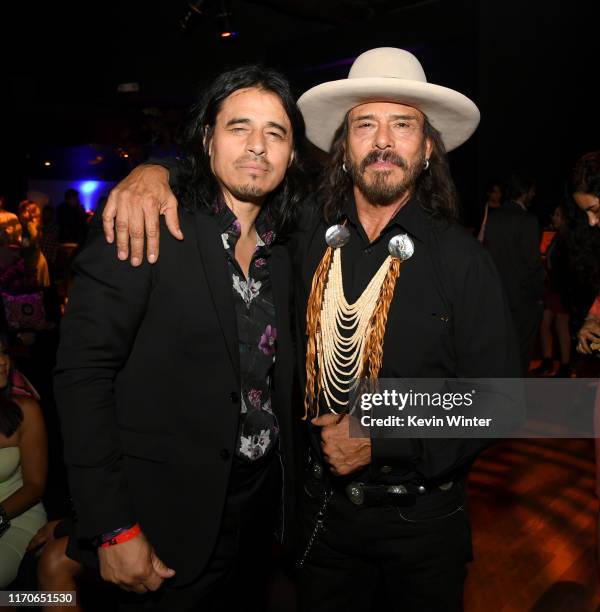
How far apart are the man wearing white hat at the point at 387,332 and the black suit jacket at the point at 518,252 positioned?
3.15 metres

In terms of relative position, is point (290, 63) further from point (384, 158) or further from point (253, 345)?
point (253, 345)

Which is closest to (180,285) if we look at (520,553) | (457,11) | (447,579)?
(447,579)

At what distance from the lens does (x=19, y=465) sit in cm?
263

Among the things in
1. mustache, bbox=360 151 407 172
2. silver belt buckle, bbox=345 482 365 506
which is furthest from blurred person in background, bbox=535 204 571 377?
silver belt buckle, bbox=345 482 365 506

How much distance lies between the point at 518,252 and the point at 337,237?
11.6 ft

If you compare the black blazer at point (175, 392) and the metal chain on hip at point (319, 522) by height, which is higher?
the black blazer at point (175, 392)

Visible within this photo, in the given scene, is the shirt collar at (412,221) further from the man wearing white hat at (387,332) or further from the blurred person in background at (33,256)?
the blurred person in background at (33,256)

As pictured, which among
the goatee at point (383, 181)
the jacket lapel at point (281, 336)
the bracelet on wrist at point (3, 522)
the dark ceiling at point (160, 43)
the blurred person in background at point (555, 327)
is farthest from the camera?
the dark ceiling at point (160, 43)

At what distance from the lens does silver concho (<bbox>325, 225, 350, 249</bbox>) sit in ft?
6.65

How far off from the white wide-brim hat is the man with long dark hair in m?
0.19

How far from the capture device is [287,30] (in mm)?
10367

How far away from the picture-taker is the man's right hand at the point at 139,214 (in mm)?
1524

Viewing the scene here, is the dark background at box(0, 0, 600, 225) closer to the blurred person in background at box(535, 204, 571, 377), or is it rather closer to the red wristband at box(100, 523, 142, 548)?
the blurred person in background at box(535, 204, 571, 377)

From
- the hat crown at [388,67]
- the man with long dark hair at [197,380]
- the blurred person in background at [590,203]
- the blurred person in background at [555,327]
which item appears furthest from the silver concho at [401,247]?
the blurred person in background at [555,327]
